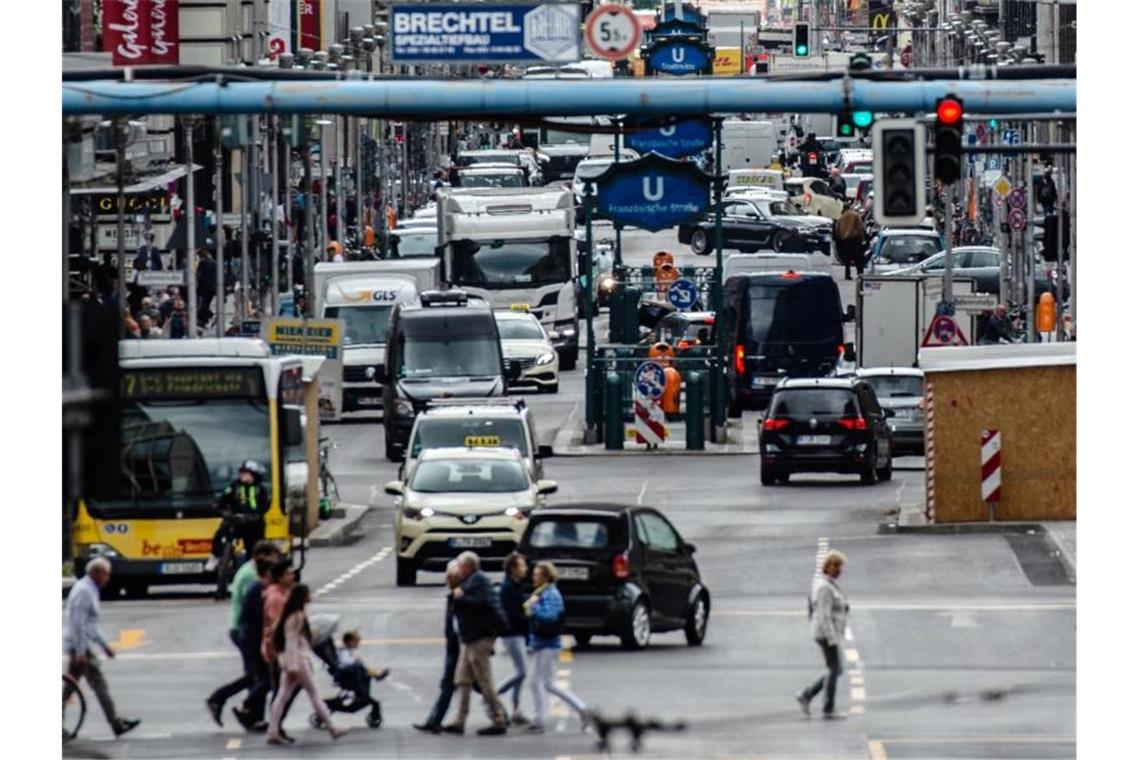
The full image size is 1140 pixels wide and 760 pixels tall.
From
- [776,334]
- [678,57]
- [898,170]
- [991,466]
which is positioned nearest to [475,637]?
[898,170]

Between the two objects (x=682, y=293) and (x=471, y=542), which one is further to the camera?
(x=682, y=293)

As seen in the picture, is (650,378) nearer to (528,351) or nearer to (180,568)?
(528,351)

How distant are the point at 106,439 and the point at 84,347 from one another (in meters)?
0.44

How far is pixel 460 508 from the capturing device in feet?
115

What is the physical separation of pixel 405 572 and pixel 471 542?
809 millimetres

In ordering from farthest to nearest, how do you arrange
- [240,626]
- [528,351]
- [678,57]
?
[678,57]
[528,351]
[240,626]

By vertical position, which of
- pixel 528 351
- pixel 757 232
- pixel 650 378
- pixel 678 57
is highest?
pixel 678 57

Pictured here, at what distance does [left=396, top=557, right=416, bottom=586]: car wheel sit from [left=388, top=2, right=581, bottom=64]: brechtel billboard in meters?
7.94

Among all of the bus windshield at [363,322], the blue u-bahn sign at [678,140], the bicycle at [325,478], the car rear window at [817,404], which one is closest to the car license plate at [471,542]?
the bicycle at [325,478]

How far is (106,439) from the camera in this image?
569 inches

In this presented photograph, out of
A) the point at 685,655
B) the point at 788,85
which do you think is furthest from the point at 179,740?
the point at 788,85

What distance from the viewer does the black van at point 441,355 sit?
5000 centimetres

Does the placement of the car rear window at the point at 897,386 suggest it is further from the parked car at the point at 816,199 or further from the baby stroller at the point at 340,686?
the parked car at the point at 816,199

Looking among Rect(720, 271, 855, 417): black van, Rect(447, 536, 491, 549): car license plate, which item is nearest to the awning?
Rect(720, 271, 855, 417): black van
